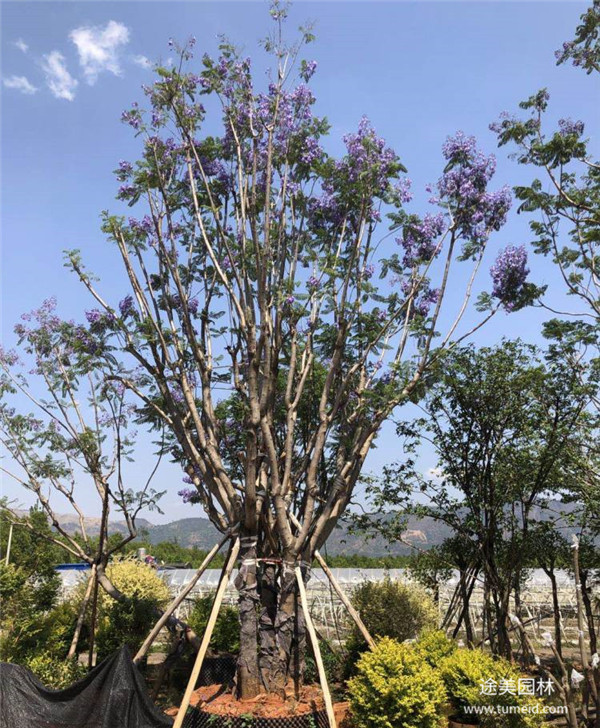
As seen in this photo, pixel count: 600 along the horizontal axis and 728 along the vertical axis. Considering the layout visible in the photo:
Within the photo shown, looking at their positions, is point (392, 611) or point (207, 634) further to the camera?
point (392, 611)

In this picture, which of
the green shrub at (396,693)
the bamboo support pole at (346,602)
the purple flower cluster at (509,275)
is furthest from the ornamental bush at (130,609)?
the purple flower cluster at (509,275)

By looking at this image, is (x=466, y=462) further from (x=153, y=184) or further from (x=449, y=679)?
(x=153, y=184)

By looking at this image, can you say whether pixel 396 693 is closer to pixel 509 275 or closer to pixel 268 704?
pixel 268 704

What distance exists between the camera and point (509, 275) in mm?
7719

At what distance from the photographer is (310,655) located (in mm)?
8305

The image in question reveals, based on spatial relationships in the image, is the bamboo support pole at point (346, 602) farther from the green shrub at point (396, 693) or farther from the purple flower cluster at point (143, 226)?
the purple flower cluster at point (143, 226)

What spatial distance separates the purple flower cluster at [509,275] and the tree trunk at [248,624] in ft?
14.8

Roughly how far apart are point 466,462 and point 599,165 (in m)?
4.59

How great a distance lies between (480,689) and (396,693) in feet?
3.09

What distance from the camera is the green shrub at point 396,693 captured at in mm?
5617

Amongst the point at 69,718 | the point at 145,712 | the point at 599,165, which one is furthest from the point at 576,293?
the point at 69,718

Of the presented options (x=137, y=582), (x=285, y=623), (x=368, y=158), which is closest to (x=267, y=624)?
(x=285, y=623)

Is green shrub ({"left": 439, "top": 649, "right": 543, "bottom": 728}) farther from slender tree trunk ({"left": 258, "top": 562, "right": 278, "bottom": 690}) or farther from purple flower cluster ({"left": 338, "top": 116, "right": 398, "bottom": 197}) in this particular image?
purple flower cluster ({"left": 338, "top": 116, "right": 398, "bottom": 197})

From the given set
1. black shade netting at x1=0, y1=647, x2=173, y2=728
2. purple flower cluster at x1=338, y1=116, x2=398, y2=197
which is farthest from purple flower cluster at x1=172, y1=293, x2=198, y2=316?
black shade netting at x1=0, y1=647, x2=173, y2=728
